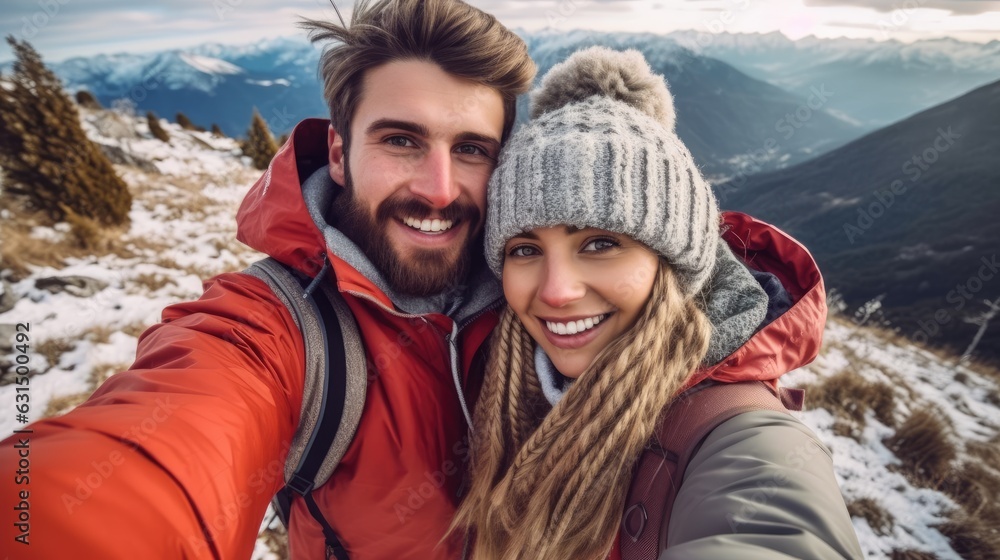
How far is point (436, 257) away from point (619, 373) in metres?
0.95

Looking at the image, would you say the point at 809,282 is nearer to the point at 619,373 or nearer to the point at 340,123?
the point at 619,373

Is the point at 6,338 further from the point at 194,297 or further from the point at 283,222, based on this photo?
the point at 283,222

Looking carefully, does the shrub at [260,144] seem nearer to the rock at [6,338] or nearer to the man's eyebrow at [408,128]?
the rock at [6,338]

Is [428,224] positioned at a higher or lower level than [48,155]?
higher

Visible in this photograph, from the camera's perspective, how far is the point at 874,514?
135 inches

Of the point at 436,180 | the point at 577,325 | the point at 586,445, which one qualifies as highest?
the point at 436,180

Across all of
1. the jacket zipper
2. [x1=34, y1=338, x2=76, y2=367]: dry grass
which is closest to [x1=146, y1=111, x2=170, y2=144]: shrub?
[x1=34, y1=338, x2=76, y2=367]: dry grass

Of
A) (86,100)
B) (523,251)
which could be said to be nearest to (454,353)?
(523,251)

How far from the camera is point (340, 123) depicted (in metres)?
2.14

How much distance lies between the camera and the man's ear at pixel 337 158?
214 cm

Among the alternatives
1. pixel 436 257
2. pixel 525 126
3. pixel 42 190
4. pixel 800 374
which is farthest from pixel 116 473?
pixel 42 190

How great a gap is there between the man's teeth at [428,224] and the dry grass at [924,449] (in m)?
4.88

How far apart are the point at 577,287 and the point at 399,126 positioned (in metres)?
1.06

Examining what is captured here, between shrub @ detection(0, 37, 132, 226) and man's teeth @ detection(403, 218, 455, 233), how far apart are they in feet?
29.0
